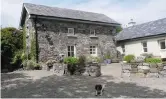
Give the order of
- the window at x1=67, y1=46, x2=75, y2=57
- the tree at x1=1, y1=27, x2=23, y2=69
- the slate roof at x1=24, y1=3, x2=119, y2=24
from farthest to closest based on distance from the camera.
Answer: the window at x1=67, y1=46, x2=75, y2=57 < the slate roof at x1=24, y1=3, x2=119, y2=24 < the tree at x1=1, y1=27, x2=23, y2=69

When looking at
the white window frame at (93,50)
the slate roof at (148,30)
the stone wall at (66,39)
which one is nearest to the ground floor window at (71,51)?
the stone wall at (66,39)

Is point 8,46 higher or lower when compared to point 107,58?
higher

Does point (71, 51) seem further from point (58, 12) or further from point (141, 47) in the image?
point (141, 47)

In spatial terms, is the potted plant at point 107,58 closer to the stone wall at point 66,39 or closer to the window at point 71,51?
the stone wall at point 66,39

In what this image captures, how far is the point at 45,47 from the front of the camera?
2064 centimetres

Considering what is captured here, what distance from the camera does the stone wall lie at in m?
20.6

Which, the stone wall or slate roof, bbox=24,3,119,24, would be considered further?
slate roof, bbox=24,3,119,24

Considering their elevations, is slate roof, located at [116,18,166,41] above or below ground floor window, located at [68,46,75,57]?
above

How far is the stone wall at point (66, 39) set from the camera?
2059 cm

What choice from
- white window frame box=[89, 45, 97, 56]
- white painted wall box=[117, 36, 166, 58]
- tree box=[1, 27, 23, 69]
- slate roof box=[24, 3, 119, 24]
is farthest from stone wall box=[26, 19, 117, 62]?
tree box=[1, 27, 23, 69]

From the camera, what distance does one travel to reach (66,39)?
21875 mm

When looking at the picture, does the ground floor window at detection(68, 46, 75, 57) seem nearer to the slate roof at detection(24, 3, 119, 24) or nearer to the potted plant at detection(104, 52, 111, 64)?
the slate roof at detection(24, 3, 119, 24)

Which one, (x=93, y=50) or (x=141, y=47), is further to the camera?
(x=141, y=47)

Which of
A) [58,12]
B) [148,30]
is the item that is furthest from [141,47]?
[58,12]
